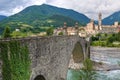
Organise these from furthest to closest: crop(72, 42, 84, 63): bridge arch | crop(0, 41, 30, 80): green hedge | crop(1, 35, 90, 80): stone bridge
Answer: crop(72, 42, 84, 63): bridge arch < crop(1, 35, 90, 80): stone bridge < crop(0, 41, 30, 80): green hedge

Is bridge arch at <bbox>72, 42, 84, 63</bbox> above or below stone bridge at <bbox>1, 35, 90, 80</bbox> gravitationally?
below

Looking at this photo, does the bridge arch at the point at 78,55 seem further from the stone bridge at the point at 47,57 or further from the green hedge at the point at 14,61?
the green hedge at the point at 14,61

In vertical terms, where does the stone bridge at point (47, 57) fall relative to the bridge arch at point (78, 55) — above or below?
above

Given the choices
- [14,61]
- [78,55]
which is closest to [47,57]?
[14,61]

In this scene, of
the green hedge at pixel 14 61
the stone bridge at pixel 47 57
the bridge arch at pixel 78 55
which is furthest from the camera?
the bridge arch at pixel 78 55

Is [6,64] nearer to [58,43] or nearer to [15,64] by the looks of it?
[15,64]

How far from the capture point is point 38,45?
937 inches

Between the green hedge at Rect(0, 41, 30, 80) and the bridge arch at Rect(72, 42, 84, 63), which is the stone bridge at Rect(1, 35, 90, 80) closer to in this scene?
the green hedge at Rect(0, 41, 30, 80)

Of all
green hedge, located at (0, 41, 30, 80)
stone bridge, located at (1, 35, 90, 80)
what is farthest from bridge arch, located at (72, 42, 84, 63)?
green hedge, located at (0, 41, 30, 80)

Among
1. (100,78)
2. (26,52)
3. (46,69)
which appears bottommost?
(100,78)

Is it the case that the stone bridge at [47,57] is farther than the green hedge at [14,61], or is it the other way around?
the stone bridge at [47,57]

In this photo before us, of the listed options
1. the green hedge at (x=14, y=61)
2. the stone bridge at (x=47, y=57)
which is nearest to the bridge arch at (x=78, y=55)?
the stone bridge at (x=47, y=57)

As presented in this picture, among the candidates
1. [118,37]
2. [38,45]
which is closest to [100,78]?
[38,45]

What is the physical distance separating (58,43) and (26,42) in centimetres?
1090
